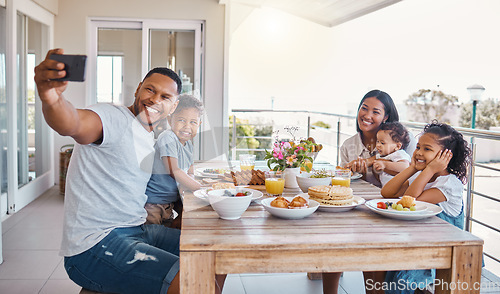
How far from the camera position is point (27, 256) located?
120 inches

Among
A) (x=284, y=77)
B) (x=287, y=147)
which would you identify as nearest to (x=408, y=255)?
(x=287, y=147)

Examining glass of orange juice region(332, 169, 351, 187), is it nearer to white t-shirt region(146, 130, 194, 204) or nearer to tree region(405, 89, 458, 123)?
white t-shirt region(146, 130, 194, 204)

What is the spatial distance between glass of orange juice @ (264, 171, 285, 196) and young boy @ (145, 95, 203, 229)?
1.30 ft

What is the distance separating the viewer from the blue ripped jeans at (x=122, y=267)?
59.9 inches

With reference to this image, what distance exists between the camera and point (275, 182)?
1.87 metres

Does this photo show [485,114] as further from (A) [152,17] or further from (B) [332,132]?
(A) [152,17]

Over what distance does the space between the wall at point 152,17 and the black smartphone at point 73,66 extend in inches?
170

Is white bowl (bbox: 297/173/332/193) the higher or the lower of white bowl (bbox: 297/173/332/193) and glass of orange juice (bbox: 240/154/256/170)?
the lower

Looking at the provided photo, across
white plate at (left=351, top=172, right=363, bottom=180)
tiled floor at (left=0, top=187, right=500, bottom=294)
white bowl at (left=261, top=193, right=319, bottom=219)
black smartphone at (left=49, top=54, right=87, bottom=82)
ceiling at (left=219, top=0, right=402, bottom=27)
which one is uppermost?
ceiling at (left=219, top=0, right=402, bottom=27)

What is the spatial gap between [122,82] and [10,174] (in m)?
1.76

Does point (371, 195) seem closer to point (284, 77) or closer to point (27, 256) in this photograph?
point (27, 256)

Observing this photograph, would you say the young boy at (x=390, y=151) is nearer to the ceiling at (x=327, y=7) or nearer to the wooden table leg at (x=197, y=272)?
the wooden table leg at (x=197, y=272)

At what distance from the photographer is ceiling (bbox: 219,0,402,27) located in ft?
18.4

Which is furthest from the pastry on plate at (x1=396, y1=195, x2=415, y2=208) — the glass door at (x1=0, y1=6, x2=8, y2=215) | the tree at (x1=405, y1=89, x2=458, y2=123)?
the tree at (x1=405, y1=89, x2=458, y2=123)
